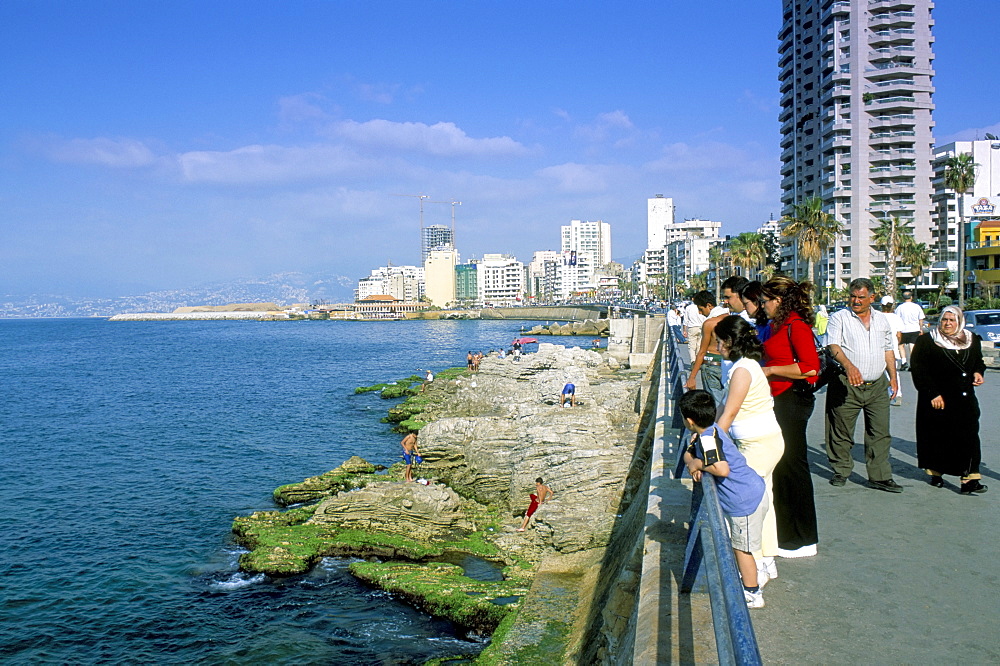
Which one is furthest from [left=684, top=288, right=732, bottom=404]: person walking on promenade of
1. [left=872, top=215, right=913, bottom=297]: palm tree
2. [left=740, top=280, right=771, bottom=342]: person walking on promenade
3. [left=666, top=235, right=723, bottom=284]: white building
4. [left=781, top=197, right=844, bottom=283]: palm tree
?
[left=666, top=235, right=723, bottom=284]: white building

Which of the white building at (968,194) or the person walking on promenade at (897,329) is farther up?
the white building at (968,194)

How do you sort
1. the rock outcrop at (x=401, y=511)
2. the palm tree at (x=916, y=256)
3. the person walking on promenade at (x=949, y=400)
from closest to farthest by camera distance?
the person walking on promenade at (x=949, y=400) < the rock outcrop at (x=401, y=511) < the palm tree at (x=916, y=256)

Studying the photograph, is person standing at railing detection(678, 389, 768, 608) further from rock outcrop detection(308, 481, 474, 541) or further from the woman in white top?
rock outcrop detection(308, 481, 474, 541)

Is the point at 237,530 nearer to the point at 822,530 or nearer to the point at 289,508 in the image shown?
the point at 289,508

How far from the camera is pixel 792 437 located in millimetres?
5309

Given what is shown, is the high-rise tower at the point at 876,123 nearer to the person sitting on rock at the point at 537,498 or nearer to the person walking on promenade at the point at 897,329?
the person walking on promenade at the point at 897,329

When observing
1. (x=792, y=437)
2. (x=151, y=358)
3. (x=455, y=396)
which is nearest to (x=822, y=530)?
(x=792, y=437)

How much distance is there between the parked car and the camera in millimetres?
20328

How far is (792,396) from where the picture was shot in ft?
17.9

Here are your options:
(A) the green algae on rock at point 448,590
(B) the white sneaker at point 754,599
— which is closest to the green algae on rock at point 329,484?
(A) the green algae on rock at point 448,590

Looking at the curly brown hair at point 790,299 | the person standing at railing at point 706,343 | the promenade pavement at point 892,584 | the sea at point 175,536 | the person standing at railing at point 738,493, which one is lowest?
the sea at point 175,536

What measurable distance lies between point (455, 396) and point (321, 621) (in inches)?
887

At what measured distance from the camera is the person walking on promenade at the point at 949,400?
6652mm

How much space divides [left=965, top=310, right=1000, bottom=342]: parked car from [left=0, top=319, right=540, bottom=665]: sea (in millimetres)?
17760
